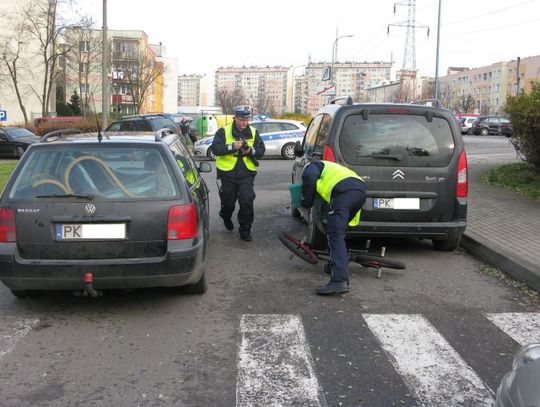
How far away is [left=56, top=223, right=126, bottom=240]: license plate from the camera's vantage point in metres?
4.70

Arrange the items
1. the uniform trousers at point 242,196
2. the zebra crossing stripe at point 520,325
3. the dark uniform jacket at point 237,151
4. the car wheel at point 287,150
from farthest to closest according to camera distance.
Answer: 1. the car wheel at point 287,150
2. the uniform trousers at point 242,196
3. the dark uniform jacket at point 237,151
4. the zebra crossing stripe at point 520,325

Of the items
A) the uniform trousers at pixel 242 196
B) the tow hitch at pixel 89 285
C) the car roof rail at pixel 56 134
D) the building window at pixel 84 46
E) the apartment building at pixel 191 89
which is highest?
the apartment building at pixel 191 89

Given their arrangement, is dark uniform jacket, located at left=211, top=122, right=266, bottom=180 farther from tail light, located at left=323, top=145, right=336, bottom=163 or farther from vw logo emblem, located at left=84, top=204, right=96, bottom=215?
vw logo emblem, located at left=84, top=204, right=96, bottom=215

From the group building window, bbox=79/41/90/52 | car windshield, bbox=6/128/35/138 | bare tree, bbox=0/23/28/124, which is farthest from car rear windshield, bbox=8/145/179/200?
building window, bbox=79/41/90/52

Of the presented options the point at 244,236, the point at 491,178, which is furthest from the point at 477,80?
the point at 244,236

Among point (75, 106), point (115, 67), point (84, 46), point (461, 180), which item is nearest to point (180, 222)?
point (461, 180)

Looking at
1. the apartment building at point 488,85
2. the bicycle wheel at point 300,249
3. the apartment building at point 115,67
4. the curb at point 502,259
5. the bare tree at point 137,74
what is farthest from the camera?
the apartment building at point 488,85

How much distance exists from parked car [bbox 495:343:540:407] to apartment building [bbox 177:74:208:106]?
17928 centimetres

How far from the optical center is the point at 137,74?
62.6 m

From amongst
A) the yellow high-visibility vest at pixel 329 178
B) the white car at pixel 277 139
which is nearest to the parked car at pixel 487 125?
the white car at pixel 277 139

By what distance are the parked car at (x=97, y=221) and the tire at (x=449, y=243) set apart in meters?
3.48

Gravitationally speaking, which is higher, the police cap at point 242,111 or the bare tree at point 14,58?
the bare tree at point 14,58

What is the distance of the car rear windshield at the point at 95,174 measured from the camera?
15.9 ft

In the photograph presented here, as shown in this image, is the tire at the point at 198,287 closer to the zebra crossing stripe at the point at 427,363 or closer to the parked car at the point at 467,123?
the zebra crossing stripe at the point at 427,363
